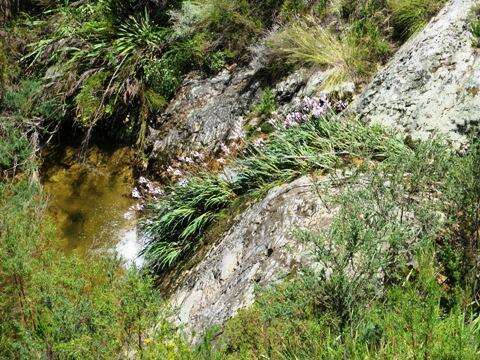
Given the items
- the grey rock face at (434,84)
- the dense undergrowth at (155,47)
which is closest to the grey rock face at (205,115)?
the dense undergrowth at (155,47)

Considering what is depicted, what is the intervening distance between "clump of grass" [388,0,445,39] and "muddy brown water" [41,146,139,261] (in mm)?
3963

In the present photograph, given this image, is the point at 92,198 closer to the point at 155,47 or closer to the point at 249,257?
the point at 155,47

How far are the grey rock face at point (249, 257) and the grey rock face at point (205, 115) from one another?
2.16m

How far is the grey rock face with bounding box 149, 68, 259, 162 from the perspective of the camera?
23.4ft

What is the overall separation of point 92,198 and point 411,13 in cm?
467

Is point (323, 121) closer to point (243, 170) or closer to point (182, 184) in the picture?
point (243, 170)

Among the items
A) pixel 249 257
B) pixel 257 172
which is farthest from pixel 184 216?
pixel 249 257

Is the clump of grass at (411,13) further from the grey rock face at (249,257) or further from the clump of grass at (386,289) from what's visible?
the clump of grass at (386,289)

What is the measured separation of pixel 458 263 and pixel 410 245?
0.32 m

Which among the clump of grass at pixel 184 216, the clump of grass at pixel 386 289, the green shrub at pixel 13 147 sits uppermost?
the green shrub at pixel 13 147

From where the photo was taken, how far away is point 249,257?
450cm

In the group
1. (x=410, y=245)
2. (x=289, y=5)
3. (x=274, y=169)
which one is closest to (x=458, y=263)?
(x=410, y=245)

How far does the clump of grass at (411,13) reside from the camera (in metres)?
6.15

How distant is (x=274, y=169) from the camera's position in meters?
5.41
